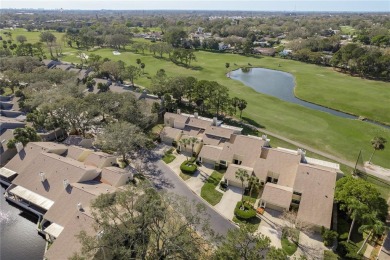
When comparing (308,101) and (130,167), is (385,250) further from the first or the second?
(308,101)

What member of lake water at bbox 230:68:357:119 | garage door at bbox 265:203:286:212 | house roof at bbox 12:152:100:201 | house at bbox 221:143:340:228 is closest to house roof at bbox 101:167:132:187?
house roof at bbox 12:152:100:201

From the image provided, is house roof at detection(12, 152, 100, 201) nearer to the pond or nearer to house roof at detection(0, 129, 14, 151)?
house roof at detection(0, 129, 14, 151)

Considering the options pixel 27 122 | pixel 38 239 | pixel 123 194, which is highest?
pixel 123 194

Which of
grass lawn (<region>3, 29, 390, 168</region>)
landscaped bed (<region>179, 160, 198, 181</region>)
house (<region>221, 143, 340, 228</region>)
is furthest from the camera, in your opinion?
grass lawn (<region>3, 29, 390, 168</region>)

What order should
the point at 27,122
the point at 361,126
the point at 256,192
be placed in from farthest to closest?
the point at 361,126 < the point at 27,122 < the point at 256,192

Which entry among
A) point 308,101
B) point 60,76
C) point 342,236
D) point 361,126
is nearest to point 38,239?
point 342,236

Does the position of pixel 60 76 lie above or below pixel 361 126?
above

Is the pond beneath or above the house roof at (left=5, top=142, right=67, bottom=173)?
beneath
